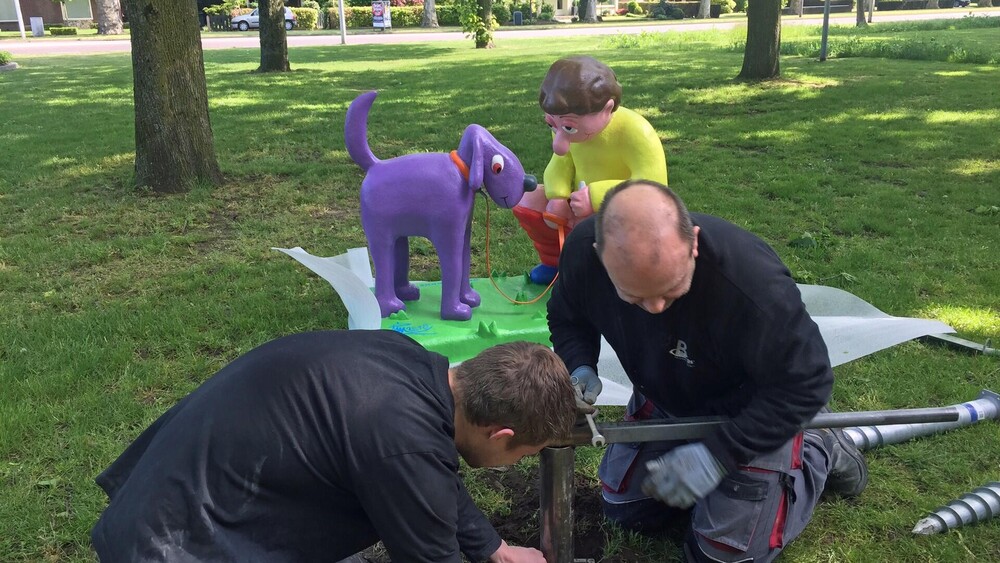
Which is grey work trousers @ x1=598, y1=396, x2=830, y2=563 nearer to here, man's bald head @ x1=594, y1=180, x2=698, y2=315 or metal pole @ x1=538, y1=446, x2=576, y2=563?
metal pole @ x1=538, y1=446, x2=576, y2=563

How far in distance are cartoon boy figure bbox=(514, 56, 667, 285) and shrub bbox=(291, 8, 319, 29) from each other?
124ft

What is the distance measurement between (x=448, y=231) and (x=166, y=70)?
11.9ft

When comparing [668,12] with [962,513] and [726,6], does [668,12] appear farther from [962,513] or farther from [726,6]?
[962,513]

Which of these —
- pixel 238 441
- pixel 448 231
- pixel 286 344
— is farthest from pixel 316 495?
pixel 448 231

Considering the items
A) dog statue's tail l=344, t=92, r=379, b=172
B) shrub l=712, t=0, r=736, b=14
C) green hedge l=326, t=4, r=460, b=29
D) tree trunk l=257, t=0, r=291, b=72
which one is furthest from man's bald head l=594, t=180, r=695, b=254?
shrub l=712, t=0, r=736, b=14

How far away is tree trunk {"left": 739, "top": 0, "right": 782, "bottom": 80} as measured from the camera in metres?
10.8

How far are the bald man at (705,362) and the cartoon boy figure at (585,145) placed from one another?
996 millimetres

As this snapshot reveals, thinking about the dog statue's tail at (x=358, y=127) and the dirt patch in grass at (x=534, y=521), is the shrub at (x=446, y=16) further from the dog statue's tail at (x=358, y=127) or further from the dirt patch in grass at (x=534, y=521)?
the dirt patch in grass at (x=534, y=521)

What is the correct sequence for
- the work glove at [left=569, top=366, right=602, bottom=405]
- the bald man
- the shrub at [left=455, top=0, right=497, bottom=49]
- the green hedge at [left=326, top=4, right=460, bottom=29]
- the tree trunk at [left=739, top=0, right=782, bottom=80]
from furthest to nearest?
the green hedge at [left=326, top=4, right=460, bottom=29], the shrub at [left=455, top=0, right=497, bottom=49], the tree trunk at [left=739, top=0, right=782, bottom=80], the work glove at [left=569, top=366, right=602, bottom=405], the bald man

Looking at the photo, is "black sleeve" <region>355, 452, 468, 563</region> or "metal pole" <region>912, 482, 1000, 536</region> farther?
"metal pole" <region>912, 482, 1000, 536</region>

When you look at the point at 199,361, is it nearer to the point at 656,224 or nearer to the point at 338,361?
the point at 338,361

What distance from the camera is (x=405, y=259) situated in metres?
3.95

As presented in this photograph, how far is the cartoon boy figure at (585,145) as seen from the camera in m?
3.38

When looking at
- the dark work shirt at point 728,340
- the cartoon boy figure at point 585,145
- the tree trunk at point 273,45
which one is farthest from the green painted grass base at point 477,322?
the tree trunk at point 273,45
